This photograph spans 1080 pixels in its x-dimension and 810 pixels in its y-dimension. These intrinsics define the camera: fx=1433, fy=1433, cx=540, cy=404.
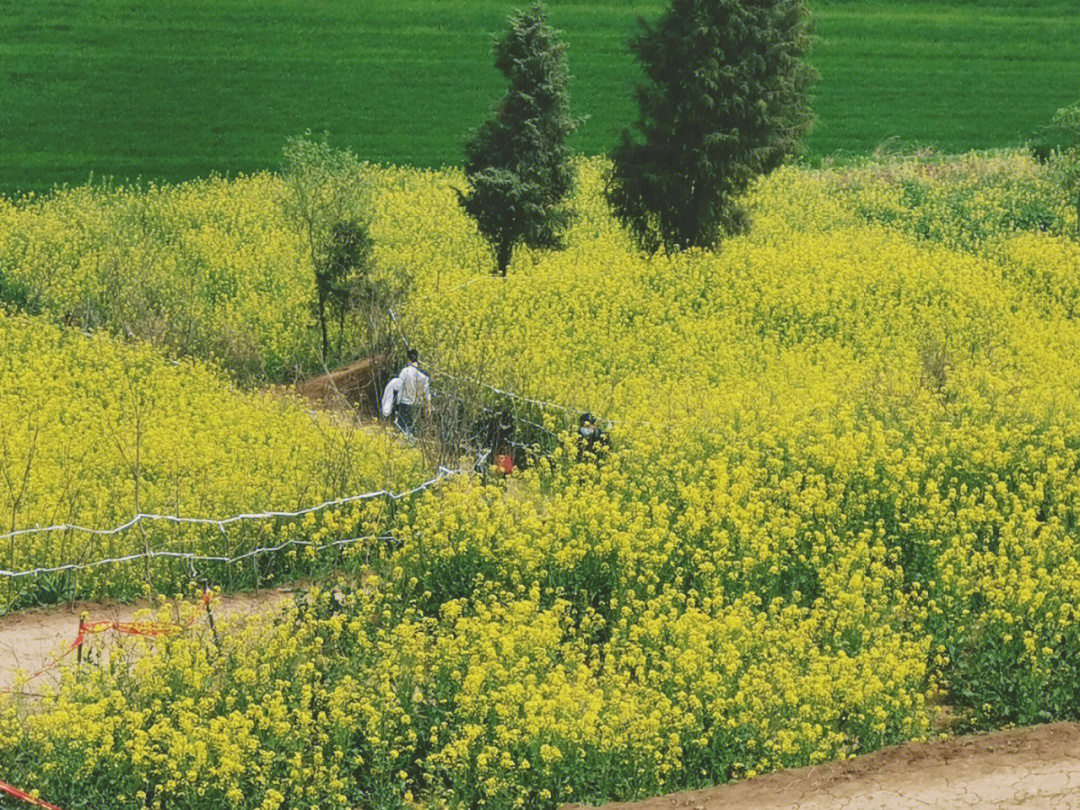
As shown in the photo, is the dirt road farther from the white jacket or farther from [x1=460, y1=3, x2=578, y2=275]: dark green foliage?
[x1=460, y1=3, x2=578, y2=275]: dark green foliage

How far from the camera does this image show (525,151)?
22141mm

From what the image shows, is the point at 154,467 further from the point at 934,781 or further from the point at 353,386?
the point at 934,781

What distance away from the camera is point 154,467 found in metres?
15.4

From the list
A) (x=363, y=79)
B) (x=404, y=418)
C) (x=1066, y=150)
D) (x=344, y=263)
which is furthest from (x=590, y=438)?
(x=363, y=79)

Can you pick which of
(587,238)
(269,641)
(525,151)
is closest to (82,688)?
(269,641)

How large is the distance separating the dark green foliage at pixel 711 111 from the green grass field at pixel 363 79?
11.8 meters

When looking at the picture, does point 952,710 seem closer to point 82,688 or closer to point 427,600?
point 427,600

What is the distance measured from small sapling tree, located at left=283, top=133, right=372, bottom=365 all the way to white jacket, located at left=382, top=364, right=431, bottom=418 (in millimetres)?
4544

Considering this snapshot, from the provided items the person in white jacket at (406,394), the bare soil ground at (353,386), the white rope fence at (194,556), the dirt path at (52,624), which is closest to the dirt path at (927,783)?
the dirt path at (52,624)

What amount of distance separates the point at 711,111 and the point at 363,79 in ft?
54.5

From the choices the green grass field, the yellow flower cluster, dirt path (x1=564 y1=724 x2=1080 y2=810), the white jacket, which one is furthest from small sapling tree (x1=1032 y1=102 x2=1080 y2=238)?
dirt path (x1=564 y1=724 x2=1080 y2=810)

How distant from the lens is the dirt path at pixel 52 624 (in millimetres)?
11320

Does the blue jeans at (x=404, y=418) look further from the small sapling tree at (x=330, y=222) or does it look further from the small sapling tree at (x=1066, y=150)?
the small sapling tree at (x=1066, y=150)

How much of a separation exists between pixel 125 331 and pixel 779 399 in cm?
1057
